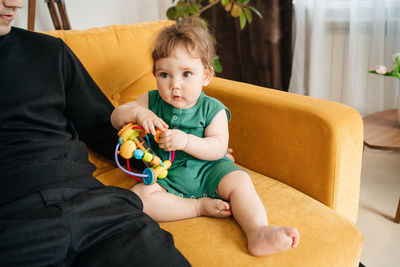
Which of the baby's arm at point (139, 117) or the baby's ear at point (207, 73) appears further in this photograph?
the baby's ear at point (207, 73)

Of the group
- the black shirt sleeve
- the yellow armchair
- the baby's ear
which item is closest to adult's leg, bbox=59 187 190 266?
the yellow armchair

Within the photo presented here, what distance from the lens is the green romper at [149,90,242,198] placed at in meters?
1.05

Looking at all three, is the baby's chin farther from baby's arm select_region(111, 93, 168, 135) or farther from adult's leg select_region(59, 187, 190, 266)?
adult's leg select_region(59, 187, 190, 266)

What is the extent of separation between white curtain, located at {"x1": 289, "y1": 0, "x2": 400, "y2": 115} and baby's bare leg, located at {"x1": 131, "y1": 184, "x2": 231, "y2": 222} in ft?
5.96

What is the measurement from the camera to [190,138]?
39.9 inches

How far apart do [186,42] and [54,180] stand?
0.53 metres

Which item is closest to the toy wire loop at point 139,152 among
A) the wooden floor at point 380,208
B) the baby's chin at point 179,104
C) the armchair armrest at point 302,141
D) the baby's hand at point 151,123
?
the baby's hand at point 151,123

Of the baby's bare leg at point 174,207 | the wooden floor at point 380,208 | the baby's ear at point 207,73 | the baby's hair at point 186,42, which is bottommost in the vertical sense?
the wooden floor at point 380,208

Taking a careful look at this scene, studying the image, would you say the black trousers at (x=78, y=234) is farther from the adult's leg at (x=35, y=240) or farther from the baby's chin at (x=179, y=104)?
the baby's chin at (x=179, y=104)

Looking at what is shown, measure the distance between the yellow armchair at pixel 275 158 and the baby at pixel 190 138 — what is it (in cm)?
5

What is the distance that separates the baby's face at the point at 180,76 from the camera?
103 cm

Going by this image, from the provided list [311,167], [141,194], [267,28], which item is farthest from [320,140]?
[267,28]

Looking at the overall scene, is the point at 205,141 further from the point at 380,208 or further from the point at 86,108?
the point at 380,208

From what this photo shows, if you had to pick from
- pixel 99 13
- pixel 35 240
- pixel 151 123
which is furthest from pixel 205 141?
pixel 99 13
